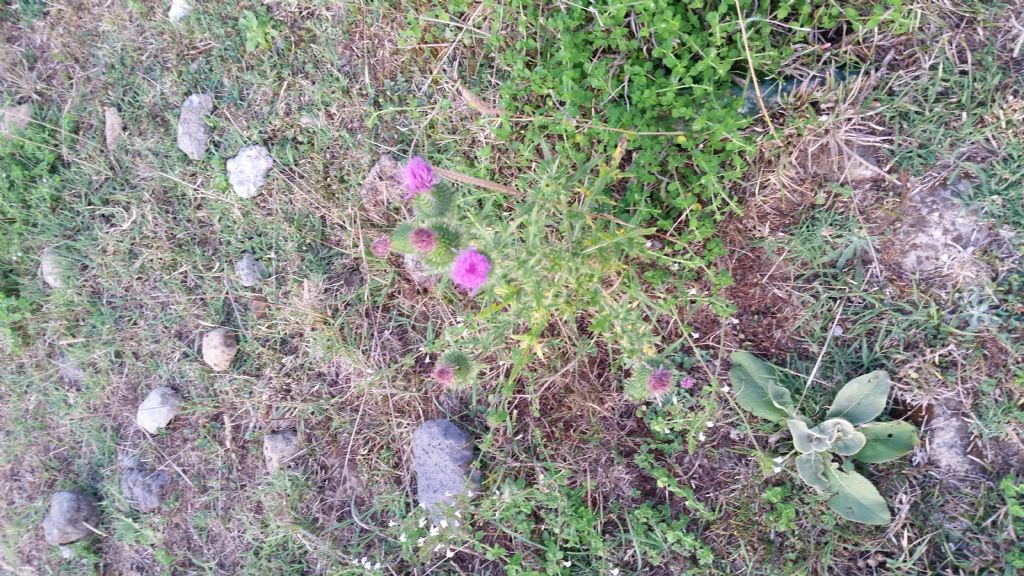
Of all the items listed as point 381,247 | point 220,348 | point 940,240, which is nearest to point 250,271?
point 220,348

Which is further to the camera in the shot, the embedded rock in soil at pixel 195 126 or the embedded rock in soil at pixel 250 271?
the embedded rock in soil at pixel 195 126

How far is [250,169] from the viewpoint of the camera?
3221mm

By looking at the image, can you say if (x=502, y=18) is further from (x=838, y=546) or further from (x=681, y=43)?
(x=838, y=546)

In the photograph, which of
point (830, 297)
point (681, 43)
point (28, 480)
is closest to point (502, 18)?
point (681, 43)

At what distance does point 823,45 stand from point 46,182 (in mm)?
3957

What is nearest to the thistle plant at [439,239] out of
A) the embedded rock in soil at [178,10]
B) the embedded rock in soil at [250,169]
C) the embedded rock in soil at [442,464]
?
the embedded rock in soil at [442,464]

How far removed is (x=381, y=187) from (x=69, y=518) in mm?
2345

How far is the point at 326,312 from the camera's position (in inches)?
121

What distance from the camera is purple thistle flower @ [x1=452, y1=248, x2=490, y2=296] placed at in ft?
6.41

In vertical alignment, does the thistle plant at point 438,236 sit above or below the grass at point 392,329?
above

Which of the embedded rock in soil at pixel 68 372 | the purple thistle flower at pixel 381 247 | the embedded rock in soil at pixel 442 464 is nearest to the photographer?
the embedded rock in soil at pixel 442 464

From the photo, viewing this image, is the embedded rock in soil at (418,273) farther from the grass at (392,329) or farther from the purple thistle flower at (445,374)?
the purple thistle flower at (445,374)

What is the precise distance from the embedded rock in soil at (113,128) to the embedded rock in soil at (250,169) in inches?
31.1

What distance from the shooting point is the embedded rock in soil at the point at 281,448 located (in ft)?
10.1
